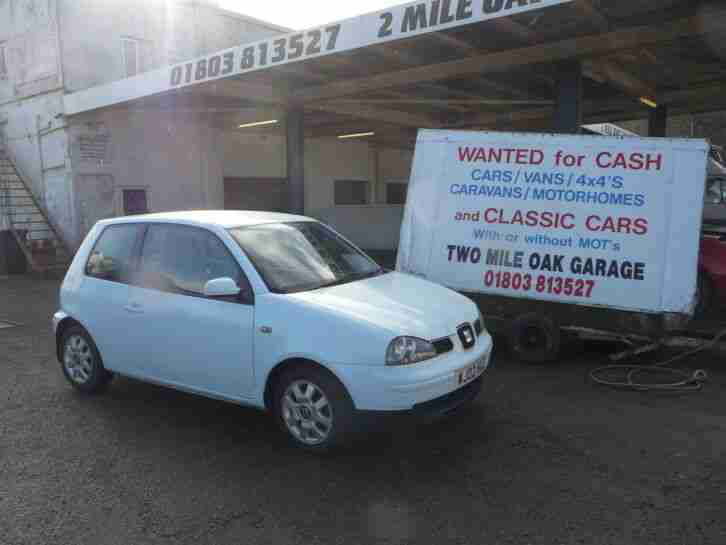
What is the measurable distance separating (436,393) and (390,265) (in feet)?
18.3

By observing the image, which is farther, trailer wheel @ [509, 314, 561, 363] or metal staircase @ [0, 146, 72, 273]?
metal staircase @ [0, 146, 72, 273]

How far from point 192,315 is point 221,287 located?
Result: 453 mm

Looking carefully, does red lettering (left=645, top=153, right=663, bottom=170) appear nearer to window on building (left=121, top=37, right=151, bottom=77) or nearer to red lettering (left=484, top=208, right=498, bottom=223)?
red lettering (left=484, top=208, right=498, bottom=223)

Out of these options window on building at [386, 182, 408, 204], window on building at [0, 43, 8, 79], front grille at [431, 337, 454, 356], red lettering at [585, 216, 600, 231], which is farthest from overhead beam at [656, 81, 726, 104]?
window on building at [0, 43, 8, 79]

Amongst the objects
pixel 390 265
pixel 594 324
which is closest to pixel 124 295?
pixel 594 324

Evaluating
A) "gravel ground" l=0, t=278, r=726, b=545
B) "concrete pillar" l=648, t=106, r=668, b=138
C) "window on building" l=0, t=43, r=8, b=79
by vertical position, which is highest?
"window on building" l=0, t=43, r=8, b=79

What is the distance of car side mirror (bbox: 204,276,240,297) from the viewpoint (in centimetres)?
416

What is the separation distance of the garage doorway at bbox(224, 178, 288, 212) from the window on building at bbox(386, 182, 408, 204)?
7.11 metres

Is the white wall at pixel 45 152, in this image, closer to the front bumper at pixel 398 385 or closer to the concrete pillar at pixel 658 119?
the front bumper at pixel 398 385

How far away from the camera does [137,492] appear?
3686 mm

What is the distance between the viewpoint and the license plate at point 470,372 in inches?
161

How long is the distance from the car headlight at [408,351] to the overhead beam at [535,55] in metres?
6.62

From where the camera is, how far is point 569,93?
9453 millimetres

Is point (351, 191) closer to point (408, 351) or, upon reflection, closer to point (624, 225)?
point (624, 225)
